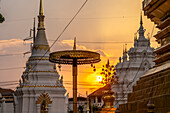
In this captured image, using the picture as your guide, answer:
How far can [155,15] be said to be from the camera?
13.6 m

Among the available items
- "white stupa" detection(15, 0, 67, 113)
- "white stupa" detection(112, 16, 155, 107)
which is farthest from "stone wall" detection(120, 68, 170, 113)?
"white stupa" detection(112, 16, 155, 107)

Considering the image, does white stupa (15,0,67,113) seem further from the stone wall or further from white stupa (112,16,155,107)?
the stone wall

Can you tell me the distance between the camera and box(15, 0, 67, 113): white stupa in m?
45.9

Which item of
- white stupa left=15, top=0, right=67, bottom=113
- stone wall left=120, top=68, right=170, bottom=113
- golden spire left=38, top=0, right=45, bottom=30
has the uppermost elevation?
golden spire left=38, top=0, right=45, bottom=30

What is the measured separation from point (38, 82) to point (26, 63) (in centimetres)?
388

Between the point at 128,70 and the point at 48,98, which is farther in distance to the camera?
the point at 128,70

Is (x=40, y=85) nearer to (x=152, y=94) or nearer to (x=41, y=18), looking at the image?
(x=41, y=18)

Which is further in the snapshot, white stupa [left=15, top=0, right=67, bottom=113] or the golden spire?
the golden spire

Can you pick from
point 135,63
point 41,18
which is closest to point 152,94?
point 41,18

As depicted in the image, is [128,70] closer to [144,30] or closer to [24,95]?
[144,30]

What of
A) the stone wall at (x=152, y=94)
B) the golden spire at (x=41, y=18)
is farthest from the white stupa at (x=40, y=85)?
the stone wall at (x=152, y=94)

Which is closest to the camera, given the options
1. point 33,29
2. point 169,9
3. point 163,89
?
point 163,89

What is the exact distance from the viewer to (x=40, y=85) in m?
46.3

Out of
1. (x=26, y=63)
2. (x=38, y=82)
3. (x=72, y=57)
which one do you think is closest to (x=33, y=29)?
(x=26, y=63)
